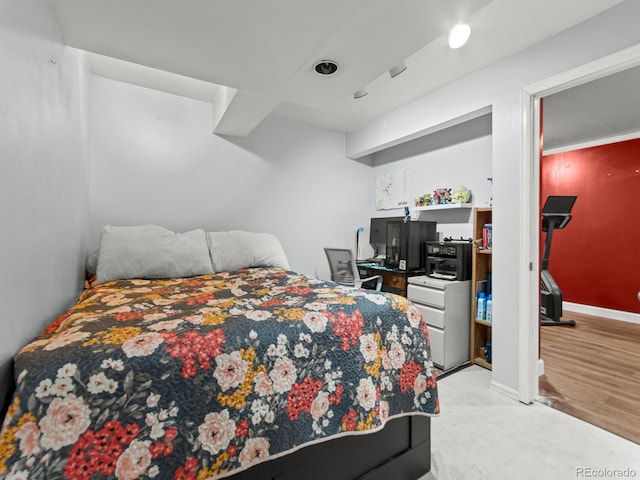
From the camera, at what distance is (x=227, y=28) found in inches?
57.7

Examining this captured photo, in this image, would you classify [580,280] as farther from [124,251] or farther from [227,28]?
[124,251]

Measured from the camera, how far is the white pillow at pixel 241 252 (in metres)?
2.64

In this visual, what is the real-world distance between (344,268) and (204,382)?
2.36 m

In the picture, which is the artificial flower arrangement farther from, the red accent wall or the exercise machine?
the red accent wall

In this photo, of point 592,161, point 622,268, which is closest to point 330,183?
point 592,161

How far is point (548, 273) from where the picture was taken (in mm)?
3752

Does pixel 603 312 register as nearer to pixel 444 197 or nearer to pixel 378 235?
pixel 444 197

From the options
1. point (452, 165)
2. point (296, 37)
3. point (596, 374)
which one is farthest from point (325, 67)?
point (596, 374)

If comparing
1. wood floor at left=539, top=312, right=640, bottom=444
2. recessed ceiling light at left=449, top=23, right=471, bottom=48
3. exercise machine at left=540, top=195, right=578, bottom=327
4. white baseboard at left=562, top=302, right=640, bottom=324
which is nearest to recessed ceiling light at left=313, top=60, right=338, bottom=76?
recessed ceiling light at left=449, top=23, right=471, bottom=48

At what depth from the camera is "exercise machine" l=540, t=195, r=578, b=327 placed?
361cm

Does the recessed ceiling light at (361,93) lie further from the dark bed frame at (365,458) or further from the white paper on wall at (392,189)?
the dark bed frame at (365,458)

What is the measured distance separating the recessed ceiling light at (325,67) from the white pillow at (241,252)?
61.8 inches

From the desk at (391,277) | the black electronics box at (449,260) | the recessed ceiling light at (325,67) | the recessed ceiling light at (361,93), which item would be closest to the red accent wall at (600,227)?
the black electronics box at (449,260)

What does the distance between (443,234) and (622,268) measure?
2597 mm
